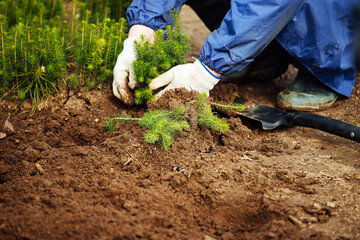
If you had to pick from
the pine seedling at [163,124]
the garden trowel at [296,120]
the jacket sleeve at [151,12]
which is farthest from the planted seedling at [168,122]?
the jacket sleeve at [151,12]

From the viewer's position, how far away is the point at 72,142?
8.14 feet

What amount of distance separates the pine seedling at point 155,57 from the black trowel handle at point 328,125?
1177mm

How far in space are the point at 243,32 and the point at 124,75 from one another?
1072 millimetres

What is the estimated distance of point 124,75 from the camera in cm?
275

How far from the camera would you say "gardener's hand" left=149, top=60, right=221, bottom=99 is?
2598mm

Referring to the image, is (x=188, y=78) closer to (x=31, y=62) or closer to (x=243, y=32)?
(x=243, y=32)

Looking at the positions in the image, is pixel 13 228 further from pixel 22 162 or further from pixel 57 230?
pixel 22 162

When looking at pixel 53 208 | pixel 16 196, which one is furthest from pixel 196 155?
pixel 16 196

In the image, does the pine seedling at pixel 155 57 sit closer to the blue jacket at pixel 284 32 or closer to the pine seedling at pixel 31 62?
the blue jacket at pixel 284 32

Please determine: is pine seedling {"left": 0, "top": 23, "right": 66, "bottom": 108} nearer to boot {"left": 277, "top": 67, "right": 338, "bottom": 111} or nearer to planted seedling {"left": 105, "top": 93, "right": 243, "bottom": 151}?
planted seedling {"left": 105, "top": 93, "right": 243, "bottom": 151}

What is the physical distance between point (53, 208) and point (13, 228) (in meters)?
0.21

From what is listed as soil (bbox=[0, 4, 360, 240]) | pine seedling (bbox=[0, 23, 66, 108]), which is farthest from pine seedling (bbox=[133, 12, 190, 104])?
pine seedling (bbox=[0, 23, 66, 108])

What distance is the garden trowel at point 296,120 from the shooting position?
2520 millimetres

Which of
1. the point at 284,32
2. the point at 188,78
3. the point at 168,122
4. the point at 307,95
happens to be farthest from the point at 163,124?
the point at 307,95
